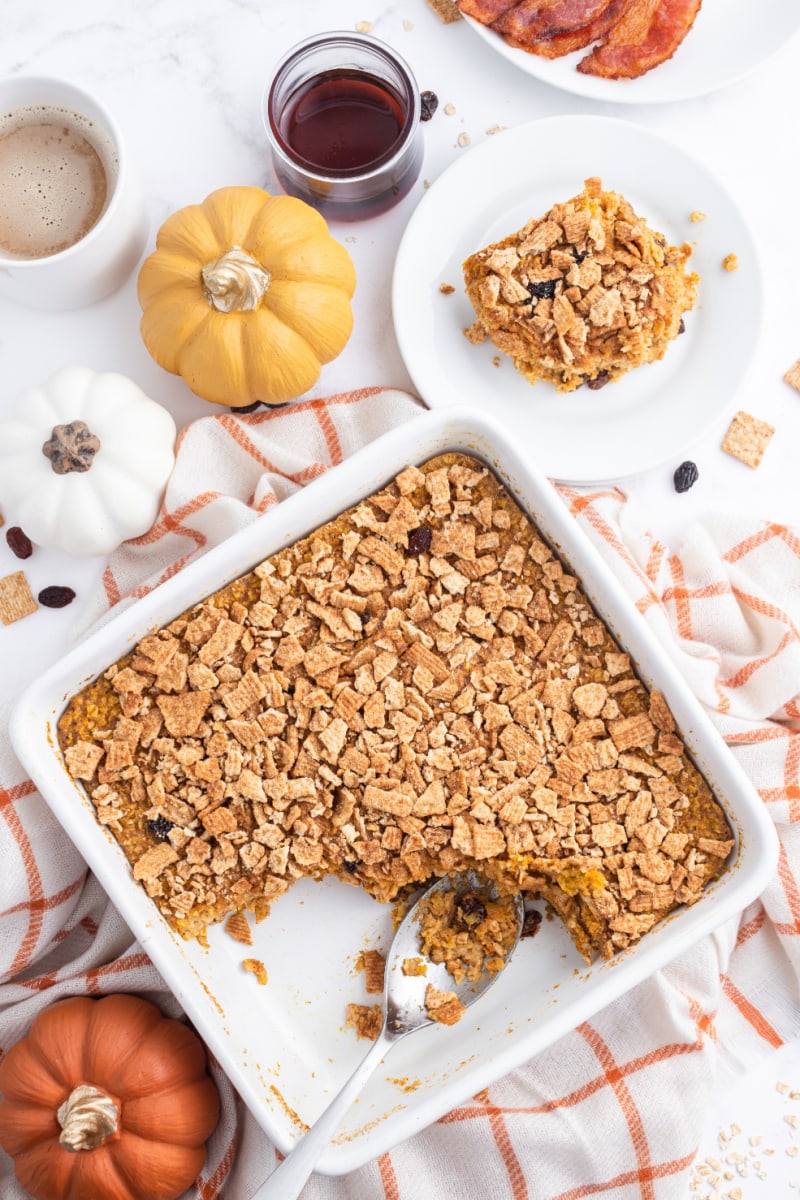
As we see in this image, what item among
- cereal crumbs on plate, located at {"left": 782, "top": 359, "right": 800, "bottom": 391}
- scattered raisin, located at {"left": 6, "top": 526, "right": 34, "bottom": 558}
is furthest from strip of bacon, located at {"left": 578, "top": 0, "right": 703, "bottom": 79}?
scattered raisin, located at {"left": 6, "top": 526, "right": 34, "bottom": 558}

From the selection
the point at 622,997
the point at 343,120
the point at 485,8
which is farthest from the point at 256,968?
the point at 485,8

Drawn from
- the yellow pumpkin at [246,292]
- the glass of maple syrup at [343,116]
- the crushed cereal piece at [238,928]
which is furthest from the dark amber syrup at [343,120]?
the crushed cereal piece at [238,928]

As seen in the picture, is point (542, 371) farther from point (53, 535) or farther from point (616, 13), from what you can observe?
point (53, 535)

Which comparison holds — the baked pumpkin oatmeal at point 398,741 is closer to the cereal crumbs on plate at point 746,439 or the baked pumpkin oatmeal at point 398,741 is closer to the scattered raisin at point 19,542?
the scattered raisin at point 19,542

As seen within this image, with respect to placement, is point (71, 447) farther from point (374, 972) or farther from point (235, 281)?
point (374, 972)

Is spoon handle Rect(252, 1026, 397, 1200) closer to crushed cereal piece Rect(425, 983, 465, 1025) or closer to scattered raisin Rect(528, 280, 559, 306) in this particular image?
crushed cereal piece Rect(425, 983, 465, 1025)

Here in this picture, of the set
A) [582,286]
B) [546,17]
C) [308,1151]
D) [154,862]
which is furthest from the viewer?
[546,17]

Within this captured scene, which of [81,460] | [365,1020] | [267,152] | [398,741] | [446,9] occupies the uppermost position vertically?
[446,9]
